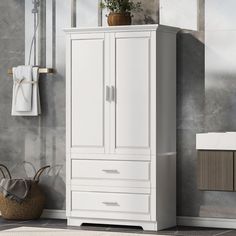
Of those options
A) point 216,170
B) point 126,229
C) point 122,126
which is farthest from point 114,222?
point 216,170

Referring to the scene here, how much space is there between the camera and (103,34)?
663cm

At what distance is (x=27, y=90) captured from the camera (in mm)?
7207

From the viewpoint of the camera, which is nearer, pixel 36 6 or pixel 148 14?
pixel 148 14

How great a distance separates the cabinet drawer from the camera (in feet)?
21.3

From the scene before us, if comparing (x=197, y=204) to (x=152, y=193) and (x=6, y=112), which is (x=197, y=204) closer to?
(x=152, y=193)

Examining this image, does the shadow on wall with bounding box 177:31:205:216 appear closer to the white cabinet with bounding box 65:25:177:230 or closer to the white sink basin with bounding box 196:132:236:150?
the white cabinet with bounding box 65:25:177:230

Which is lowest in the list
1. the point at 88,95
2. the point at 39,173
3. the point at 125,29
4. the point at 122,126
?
the point at 39,173

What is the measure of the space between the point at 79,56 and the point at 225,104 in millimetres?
1312

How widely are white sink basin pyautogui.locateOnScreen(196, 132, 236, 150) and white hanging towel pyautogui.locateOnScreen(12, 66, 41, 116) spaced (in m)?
1.64

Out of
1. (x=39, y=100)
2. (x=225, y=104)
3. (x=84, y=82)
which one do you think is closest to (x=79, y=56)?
(x=84, y=82)

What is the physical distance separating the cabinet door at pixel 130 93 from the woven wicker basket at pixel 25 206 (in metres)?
0.97

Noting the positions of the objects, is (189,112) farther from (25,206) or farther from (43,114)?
(25,206)

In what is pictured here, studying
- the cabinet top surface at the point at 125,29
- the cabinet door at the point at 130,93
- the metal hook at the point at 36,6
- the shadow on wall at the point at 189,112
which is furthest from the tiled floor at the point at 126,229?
the metal hook at the point at 36,6

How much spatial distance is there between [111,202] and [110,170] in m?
0.27
